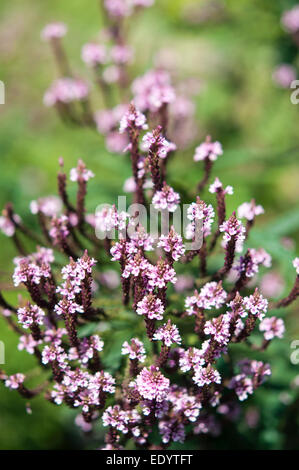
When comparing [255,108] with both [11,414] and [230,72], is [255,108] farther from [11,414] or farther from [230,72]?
[11,414]

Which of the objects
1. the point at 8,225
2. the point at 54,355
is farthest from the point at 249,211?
the point at 8,225

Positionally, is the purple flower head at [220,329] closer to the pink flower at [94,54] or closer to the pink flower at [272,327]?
the pink flower at [272,327]

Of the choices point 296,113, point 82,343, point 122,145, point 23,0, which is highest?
point 23,0

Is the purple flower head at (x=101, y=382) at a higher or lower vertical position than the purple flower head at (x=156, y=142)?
lower

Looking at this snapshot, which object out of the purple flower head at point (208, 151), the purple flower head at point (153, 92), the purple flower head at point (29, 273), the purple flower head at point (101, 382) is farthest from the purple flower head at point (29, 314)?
the purple flower head at point (153, 92)

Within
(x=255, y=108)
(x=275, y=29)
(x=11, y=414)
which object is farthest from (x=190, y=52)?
(x=11, y=414)

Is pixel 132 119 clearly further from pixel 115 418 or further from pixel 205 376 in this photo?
pixel 115 418
